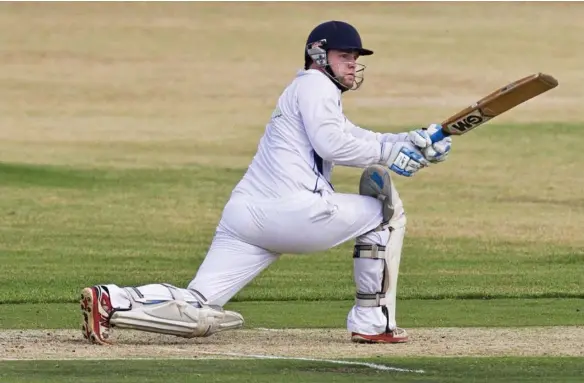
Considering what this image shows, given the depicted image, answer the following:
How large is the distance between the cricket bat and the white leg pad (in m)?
1.78

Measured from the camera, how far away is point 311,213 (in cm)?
1045

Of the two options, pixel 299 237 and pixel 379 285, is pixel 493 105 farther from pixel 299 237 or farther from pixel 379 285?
pixel 299 237

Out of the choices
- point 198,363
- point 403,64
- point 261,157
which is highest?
point 403,64

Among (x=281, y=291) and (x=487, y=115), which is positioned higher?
(x=487, y=115)

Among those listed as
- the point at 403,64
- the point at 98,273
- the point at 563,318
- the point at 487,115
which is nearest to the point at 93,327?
the point at 487,115

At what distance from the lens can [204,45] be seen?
174 feet

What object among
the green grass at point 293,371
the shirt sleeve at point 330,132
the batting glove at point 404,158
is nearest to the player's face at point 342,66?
the shirt sleeve at point 330,132

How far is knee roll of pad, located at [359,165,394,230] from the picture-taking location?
10.7 meters

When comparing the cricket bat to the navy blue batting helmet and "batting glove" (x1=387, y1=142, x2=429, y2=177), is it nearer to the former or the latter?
"batting glove" (x1=387, y1=142, x2=429, y2=177)

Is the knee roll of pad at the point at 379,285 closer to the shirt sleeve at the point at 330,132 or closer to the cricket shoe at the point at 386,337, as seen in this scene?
the cricket shoe at the point at 386,337

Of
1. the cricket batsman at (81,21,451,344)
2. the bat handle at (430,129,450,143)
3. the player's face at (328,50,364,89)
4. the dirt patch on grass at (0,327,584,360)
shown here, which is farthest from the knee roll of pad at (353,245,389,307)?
the player's face at (328,50,364,89)

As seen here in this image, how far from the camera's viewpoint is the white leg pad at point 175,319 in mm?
10281

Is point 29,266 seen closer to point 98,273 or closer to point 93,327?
point 98,273

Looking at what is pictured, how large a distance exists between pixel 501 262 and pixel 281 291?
4.24m
